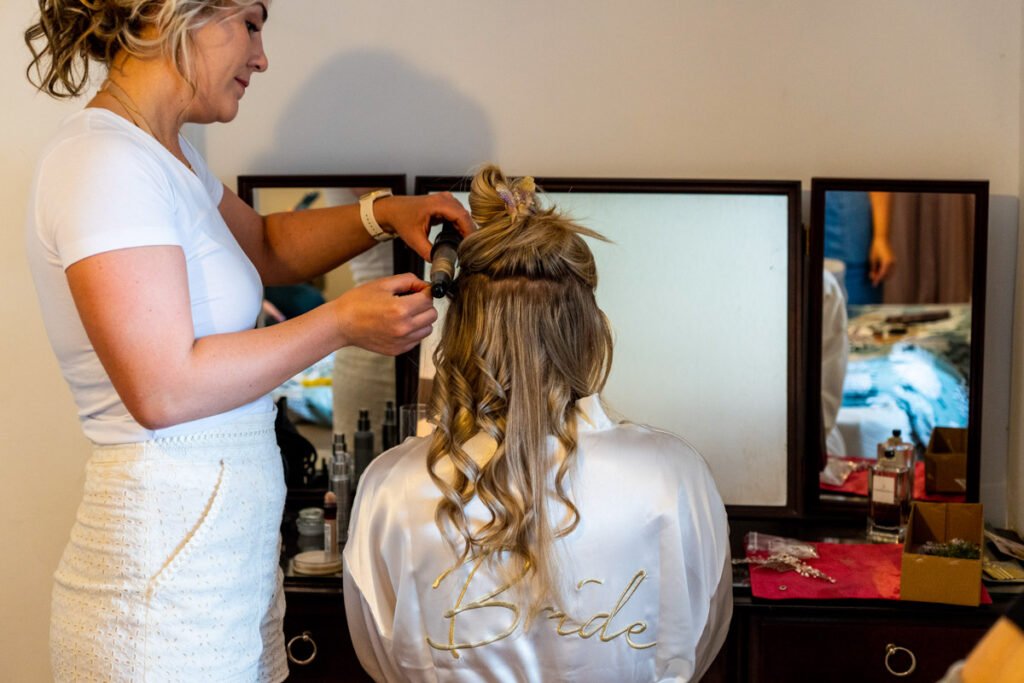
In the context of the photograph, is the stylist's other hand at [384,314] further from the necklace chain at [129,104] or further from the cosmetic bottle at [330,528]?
the cosmetic bottle at [330,528]

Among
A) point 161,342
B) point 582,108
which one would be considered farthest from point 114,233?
point 582,108

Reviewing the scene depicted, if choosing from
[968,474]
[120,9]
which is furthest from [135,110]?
[968,474]

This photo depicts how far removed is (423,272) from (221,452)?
2.94 feet

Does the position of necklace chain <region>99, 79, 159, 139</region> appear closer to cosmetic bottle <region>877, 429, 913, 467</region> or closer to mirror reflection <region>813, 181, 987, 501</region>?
mirror reflection <region>813, 181, 987, 501</region>

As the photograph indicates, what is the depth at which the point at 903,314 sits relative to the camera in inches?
88.0

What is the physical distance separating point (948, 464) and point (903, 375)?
21 centimetres

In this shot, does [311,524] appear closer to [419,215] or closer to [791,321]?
[419,215]

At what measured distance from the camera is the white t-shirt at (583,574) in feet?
5.01

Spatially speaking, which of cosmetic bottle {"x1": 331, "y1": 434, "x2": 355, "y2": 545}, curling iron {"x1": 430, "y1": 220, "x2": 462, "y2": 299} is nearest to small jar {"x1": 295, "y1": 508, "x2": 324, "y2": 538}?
cosmetic bottle {"x1": 331, "y1": 434, "x2": 355, "y2": 545}

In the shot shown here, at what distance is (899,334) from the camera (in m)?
2.24

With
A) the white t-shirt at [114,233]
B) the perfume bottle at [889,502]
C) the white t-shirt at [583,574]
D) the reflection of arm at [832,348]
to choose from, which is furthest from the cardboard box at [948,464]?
the white t-shirt at [114,233]

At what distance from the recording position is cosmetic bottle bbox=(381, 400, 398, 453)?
231 cm

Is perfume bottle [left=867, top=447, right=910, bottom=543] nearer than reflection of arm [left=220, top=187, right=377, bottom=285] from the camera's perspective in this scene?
No

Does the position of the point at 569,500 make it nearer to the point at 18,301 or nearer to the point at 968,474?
the point at 968,474
